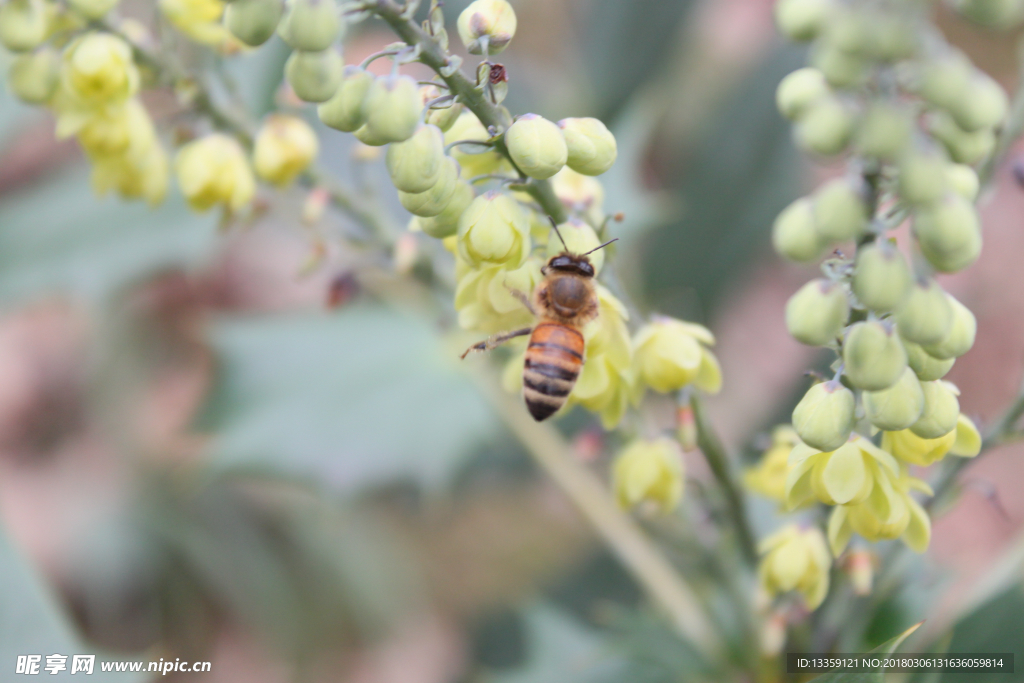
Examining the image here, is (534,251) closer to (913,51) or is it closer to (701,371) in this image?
(701,371)

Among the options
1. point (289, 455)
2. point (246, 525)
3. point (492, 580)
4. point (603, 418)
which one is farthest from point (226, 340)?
point (603, 418)

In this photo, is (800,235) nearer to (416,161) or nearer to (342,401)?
(416,161)

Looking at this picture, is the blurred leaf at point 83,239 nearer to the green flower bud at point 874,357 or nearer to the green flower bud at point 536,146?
the green flower bud at point 536,146

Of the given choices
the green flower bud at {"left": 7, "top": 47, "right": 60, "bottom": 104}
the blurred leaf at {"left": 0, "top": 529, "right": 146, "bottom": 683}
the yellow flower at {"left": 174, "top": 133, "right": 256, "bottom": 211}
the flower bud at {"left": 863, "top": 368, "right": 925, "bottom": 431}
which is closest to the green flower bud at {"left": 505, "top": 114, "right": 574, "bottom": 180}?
the flower bud at {"left": 863, "top": 368, "right": 925, "bottom": 431}

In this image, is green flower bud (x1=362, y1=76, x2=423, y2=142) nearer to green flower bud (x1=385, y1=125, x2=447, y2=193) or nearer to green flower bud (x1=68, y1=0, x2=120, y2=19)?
green flower bud (x1=385, y1=125, x2=447, y2=193)

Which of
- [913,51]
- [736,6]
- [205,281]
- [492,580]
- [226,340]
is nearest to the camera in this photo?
[913,51]

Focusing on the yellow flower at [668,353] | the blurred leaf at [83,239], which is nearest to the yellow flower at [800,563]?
the yellow flower at [668,353]

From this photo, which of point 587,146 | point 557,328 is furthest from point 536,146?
point 557,328
